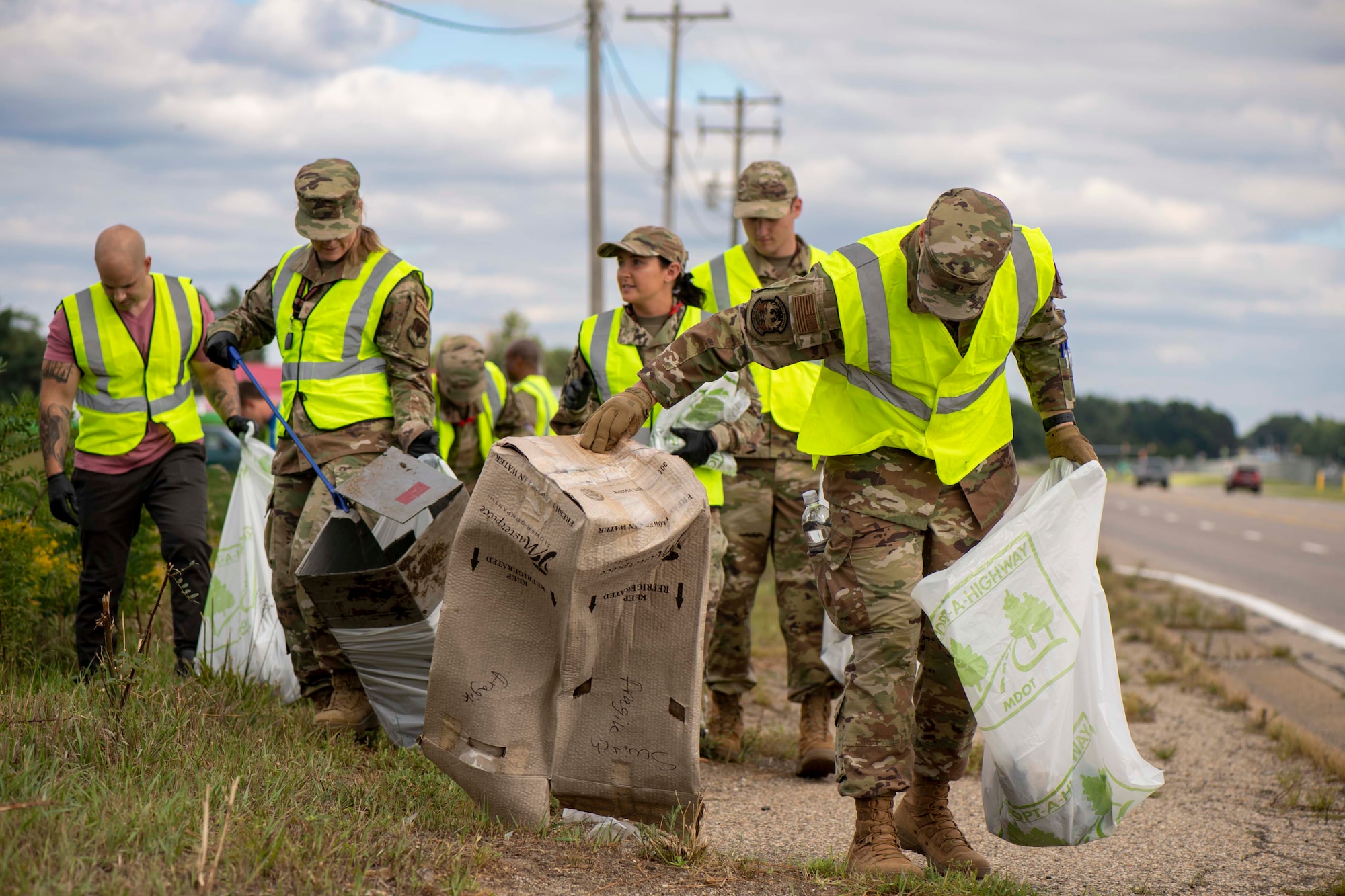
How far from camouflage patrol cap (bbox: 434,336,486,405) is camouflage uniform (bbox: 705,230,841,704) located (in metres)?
2.11

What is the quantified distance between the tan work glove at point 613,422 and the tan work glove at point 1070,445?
1.25 metres

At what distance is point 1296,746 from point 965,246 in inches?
148

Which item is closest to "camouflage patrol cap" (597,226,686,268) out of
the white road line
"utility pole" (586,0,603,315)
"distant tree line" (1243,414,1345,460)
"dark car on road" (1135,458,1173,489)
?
the white road line

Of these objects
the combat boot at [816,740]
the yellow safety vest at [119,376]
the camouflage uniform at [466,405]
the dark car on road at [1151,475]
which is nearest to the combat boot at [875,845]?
the combat boot at [816,740]

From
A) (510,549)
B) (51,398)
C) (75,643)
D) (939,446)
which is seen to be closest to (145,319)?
(51,398)

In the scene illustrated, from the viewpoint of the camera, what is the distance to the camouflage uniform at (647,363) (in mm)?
4867

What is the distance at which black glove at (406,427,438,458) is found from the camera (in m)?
4.63

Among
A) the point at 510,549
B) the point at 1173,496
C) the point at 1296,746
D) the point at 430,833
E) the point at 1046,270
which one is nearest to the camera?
the point at 510,549

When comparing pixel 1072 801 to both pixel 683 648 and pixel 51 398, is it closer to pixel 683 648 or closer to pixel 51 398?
pixel 683 648

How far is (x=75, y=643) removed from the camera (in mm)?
5445

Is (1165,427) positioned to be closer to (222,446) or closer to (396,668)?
(222,446)

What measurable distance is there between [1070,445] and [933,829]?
1.23m

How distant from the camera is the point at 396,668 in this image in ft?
14.5

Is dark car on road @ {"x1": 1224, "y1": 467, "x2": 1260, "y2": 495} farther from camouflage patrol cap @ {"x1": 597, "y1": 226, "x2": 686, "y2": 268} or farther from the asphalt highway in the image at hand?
camouflage patrol cap @ {"x1": 597, "y1": 226, "x2": 686, "y2": 268}
